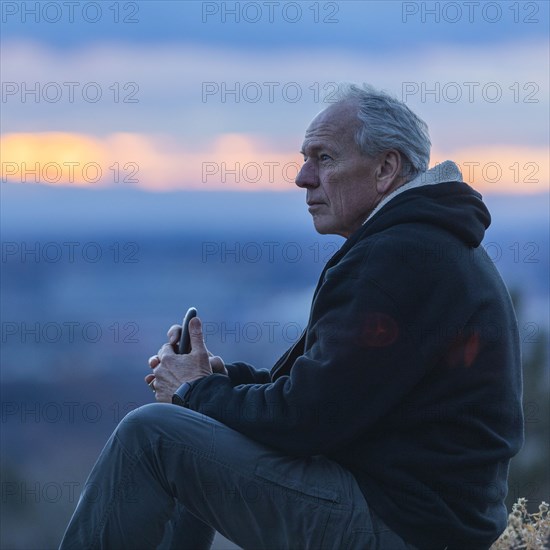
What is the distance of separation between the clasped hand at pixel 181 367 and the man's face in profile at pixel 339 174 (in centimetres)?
59

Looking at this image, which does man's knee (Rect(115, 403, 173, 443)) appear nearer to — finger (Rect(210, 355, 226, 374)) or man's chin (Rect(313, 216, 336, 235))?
finger (Rect(210, 355, 226, 374))

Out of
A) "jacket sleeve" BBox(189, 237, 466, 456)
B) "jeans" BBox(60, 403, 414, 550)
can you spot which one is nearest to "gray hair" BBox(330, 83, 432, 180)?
"jacket sleeve" BBox(189, 237, 466, 456)

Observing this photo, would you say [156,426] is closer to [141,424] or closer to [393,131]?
[141,424]

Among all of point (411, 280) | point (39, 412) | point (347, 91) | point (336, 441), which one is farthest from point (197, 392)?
point (39, 412)

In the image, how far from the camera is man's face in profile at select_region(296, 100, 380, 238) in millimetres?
3238

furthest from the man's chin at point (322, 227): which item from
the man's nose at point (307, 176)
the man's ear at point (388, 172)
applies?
the man's ear at point (388, 172)

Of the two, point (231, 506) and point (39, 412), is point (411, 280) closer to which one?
point (231, 506)

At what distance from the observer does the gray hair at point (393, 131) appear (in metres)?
3.20

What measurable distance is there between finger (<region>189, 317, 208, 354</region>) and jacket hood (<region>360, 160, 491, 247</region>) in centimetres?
60

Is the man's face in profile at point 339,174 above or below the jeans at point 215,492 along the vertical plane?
above

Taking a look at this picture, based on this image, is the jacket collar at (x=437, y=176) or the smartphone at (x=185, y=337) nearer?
the jacket collar at (x=437, y=176)

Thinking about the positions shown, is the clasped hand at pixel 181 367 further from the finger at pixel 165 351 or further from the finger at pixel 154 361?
the finger at pixel 154 361

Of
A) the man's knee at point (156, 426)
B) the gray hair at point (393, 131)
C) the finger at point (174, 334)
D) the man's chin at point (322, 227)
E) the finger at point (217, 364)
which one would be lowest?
the man's knee at point (156, 426)

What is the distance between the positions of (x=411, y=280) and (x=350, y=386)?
328 millimetres
